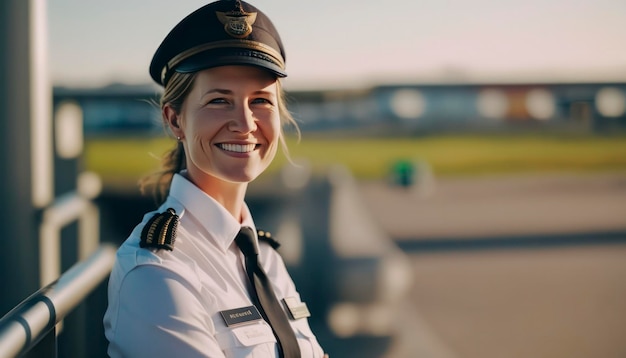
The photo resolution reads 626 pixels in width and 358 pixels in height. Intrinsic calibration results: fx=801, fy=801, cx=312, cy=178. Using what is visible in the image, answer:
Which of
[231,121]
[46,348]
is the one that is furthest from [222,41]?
[46,348]

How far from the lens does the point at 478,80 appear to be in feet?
21.7

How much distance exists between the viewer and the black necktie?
1523 mm

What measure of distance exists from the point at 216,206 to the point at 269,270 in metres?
0.25

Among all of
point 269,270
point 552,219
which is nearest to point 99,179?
point 269,270

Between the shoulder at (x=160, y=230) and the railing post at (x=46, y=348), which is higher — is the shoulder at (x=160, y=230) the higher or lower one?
the higher one

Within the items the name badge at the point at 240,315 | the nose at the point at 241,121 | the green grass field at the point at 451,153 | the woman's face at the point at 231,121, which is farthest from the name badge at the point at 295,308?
the green grass field at the point at 451,153

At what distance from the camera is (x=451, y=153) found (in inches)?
2032

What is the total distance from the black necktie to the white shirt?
2 centimetres

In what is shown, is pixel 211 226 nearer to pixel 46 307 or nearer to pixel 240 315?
pixel 240 315

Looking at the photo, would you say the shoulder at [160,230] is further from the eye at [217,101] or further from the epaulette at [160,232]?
the eye at [217,101]

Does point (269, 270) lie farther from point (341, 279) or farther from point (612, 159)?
point (612, 159)

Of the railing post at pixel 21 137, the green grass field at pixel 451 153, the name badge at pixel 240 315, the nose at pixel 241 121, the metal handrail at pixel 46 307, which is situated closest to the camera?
the metal handrail at pixel 46 307

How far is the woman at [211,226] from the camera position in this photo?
133 cm

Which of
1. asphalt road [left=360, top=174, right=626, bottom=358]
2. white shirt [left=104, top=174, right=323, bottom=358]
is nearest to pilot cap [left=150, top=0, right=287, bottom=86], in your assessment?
white shirt [left=104, top=174, right=323, bottom=358]
